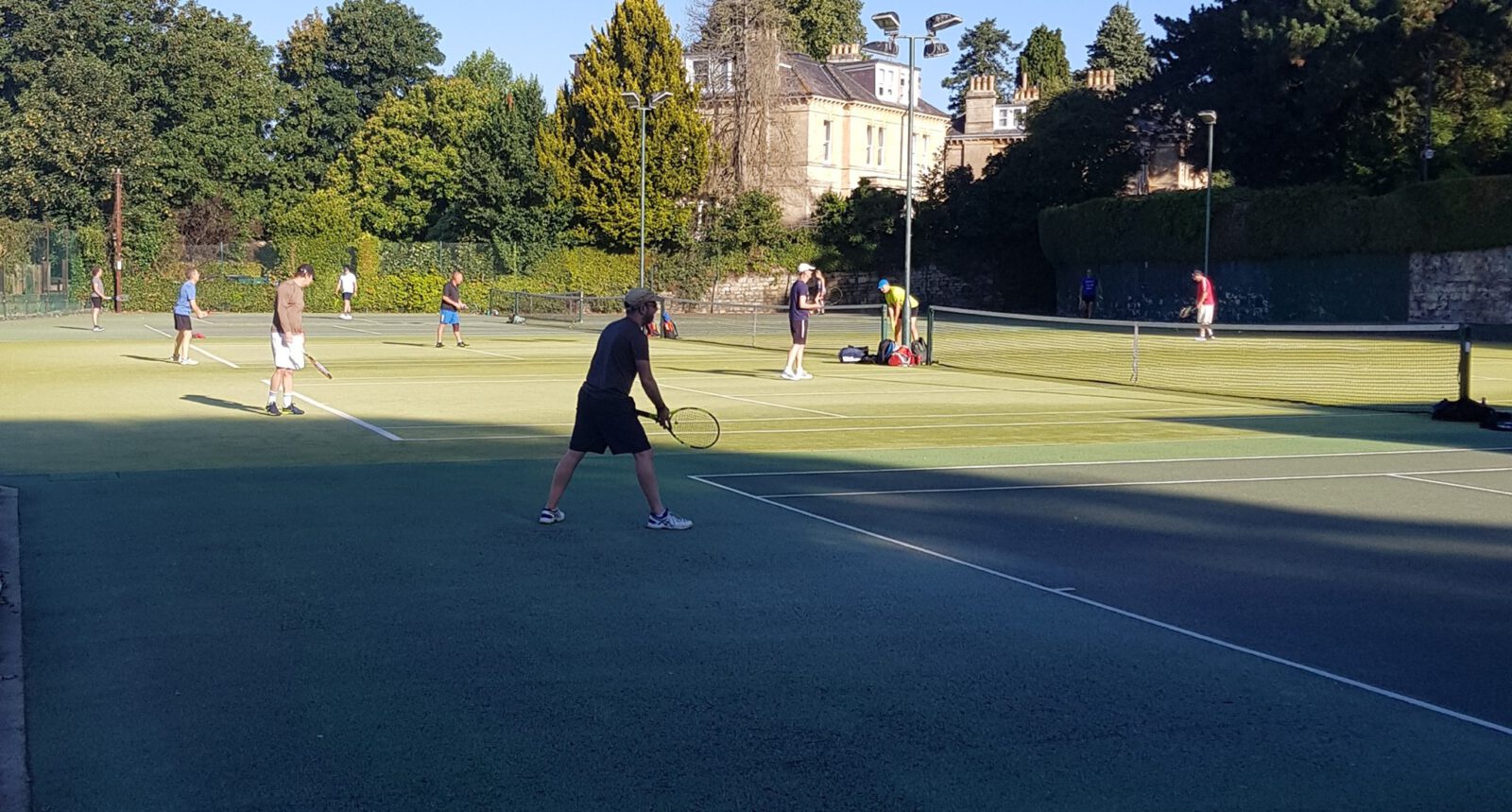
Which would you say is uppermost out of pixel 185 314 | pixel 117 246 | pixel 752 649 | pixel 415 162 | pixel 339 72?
pixel 339 72

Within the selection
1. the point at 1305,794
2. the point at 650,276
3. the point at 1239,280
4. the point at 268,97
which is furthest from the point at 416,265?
the point at 1305,794

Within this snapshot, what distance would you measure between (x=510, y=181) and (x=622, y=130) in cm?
531

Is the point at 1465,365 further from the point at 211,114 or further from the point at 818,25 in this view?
the point at 818,25

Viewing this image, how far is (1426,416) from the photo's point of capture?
1889 centimetres

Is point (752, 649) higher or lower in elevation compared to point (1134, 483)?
lower

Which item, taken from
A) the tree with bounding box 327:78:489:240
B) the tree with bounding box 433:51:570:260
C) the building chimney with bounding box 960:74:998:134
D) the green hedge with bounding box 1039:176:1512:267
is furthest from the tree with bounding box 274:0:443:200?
the green hedge with bounding box 1039:176:1512:267

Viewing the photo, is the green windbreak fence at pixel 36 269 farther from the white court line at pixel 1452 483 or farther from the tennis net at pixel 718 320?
the white court line at pixel 1452 483

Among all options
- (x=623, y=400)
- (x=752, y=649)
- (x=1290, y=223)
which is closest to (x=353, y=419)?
(x=623, y=400)

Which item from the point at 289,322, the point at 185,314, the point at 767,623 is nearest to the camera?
the point at 767,623

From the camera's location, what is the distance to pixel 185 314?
83.6 ft

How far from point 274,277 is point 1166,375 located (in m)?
41.4

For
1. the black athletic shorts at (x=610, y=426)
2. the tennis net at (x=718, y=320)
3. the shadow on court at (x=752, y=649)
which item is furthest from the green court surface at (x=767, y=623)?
the tennis net at (x=718, y=320)

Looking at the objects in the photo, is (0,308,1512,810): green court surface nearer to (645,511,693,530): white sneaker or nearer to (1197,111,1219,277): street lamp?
(645,511,693,530): white sneaker

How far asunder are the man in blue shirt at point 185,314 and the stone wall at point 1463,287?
3302 centimetres
